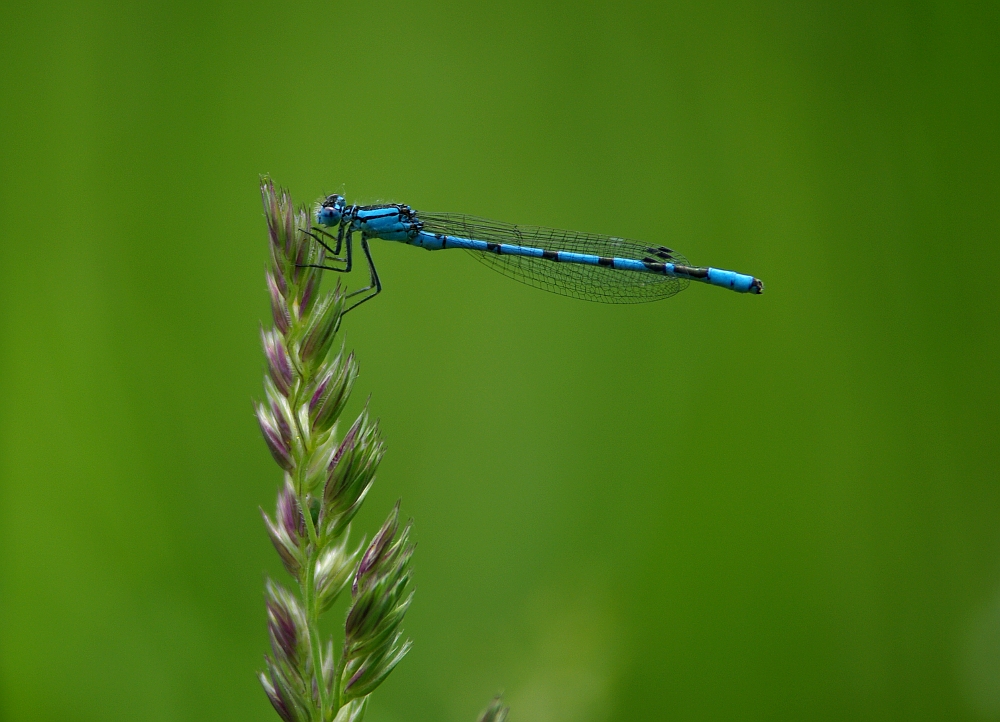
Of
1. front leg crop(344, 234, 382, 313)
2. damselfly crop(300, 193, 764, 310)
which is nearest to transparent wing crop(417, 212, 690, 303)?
damselfly crop(300, 193, 764, 310)

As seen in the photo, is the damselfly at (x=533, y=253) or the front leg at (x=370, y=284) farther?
the damselfly at (x=533, y=253)

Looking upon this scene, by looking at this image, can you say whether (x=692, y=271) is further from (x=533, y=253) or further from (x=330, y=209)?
(x=330, y=209)

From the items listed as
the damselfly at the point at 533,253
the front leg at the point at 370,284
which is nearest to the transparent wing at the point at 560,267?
the damselfly at the point at 533,253

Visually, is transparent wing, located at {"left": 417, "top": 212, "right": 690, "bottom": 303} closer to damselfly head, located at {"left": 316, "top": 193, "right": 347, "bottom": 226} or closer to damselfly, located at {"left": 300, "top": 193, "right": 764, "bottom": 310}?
damselfly, located at {"left": 300, "top": 193, "right": 764, "bottom": 310}

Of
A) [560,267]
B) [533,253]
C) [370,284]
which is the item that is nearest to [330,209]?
[370,284]

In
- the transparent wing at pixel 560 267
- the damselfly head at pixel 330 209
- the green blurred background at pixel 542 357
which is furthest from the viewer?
the transparent wing at pixel 560 267

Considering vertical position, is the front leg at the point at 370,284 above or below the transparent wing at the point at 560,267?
below

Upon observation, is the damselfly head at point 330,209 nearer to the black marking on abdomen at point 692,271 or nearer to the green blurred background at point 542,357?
the green blurred background at point 542,357
